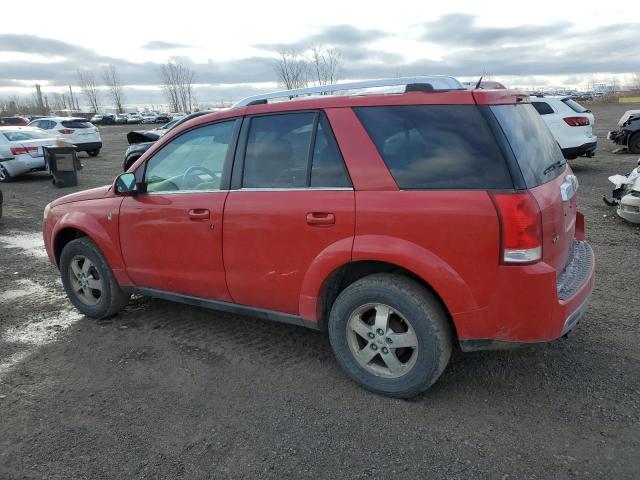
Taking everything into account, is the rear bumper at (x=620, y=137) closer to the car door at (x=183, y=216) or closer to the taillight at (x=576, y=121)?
the taillight at (x=576, y=121)

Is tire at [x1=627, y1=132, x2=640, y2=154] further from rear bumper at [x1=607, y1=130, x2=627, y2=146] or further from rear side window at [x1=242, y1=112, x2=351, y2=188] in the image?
rear side window at [x1=242, y1=112, x2=351, y2=188]

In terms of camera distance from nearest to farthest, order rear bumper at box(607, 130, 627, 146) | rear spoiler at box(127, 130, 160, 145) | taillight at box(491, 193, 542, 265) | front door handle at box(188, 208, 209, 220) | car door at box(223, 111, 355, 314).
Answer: taillight at box(491, 193, 542, 265)
car door at box(223, 111, 355, 314)
front door handle at box(188, 208, 209, 220)
rear bumper at box(607, 130, 627, 146)
rear spoiler at box(127, 130, 160, 145)

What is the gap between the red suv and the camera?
2.68 meters

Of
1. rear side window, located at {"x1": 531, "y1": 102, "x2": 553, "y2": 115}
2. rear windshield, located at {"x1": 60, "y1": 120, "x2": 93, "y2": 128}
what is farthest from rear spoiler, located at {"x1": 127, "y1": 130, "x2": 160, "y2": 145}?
rear side window, located at {"x1": 531, "y1": 102, "x2": 553, "y2": 115}

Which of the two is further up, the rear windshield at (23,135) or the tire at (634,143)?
the rear windshield at (23,135)

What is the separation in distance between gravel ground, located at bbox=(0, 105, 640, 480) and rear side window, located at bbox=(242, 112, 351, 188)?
133 cm

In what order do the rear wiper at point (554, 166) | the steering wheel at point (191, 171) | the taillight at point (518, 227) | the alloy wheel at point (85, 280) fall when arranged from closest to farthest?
the taillight at point (518, 227)
the rear wiper at point (554, 166)
the steering wheel at point (191, 171)
the alloy wheel at point (85, 280)

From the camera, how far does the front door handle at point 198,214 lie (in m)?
3.58

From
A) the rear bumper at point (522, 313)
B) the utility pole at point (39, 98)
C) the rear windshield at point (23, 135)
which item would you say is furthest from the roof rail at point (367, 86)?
the utility pole at point (39, 98)

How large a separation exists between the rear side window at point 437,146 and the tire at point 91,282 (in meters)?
2.74

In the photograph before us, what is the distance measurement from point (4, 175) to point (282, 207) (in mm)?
14612

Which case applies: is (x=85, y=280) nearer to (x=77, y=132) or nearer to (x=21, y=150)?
(x=21, y=150)

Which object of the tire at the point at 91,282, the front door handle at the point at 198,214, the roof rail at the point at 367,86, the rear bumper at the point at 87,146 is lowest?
the rear bumper at the point at 87,146

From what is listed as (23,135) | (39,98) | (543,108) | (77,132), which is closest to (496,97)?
(543,108)
